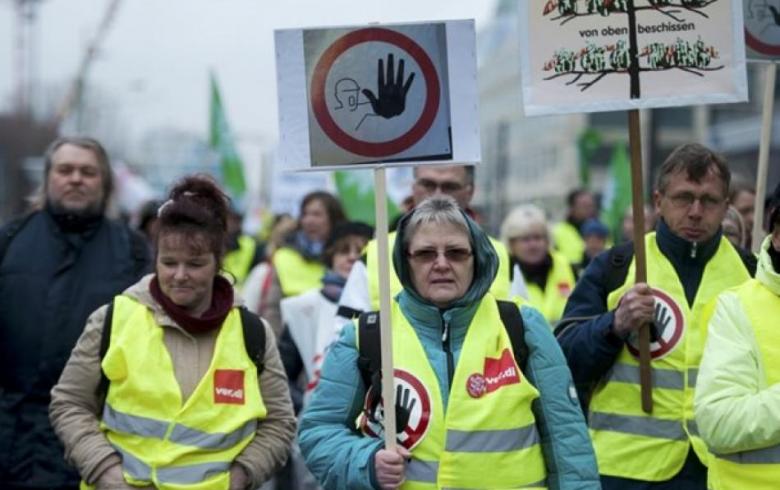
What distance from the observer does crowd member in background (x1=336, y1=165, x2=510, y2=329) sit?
5859mm

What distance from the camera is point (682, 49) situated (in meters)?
5.16

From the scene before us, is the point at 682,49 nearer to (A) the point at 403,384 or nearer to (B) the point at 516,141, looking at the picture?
(A) the point at 403,384

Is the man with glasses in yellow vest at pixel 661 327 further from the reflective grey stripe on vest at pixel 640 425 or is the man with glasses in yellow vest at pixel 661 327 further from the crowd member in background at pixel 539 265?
the crowd member in background at pixel 539 265

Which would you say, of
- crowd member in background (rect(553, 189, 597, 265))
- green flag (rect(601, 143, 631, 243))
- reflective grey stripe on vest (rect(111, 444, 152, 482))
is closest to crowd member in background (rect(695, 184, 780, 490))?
reflective grey stripe on vest (rect(111, 444, 152, 482))

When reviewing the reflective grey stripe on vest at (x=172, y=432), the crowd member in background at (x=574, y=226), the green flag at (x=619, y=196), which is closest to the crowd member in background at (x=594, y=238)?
the crowd member in background at (x=574, y=226)

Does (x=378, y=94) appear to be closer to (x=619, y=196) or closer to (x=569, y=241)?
(x=569, y=241)

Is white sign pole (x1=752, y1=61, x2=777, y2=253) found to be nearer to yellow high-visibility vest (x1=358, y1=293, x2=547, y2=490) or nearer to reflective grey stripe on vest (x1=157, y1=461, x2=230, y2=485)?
yellow high-visibility vest (x1=358, y1=293, x2=547, y2=490)

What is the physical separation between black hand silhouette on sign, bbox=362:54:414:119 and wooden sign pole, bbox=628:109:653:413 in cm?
97

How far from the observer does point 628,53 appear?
5.17 meters

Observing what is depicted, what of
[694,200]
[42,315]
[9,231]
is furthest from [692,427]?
[9,231]

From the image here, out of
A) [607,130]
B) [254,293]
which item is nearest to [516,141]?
[607,130]

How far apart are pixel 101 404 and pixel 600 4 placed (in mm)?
2326

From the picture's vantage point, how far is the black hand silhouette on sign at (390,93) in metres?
4.65

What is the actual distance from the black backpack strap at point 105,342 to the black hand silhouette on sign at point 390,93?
1.20m
